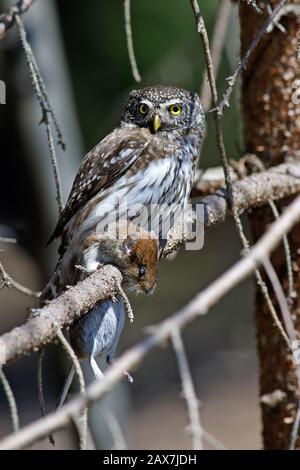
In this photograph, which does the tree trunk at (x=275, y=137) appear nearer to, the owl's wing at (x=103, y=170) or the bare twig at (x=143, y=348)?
the owl's wing at (x=103, y=170)

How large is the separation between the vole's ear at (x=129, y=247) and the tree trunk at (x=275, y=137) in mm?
732

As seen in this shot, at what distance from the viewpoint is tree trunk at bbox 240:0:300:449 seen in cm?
324

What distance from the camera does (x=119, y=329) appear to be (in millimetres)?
3229

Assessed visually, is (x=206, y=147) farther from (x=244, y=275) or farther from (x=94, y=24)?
(x=244, y=275)

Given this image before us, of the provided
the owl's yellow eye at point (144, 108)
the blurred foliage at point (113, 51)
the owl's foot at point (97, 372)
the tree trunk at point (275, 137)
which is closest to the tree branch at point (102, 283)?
the tree trunk at point (275, 137)

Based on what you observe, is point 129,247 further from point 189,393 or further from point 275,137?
point 189,393

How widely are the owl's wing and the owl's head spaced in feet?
0.48

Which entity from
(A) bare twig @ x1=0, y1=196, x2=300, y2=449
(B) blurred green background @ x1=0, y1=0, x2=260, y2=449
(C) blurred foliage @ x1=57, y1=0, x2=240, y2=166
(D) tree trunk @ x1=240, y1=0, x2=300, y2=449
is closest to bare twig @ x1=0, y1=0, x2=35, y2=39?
(A) bare twig @ x1=0, y1=196, x2=300, y2=449

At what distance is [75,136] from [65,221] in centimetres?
221

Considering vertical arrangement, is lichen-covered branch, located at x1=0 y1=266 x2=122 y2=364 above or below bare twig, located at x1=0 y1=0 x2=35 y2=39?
below

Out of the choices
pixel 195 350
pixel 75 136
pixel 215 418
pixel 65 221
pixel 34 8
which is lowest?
pixel 215 418

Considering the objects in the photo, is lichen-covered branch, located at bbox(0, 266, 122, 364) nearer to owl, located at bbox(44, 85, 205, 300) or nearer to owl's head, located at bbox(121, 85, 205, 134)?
owl, located at bbox(44, 85, 205, 300)
